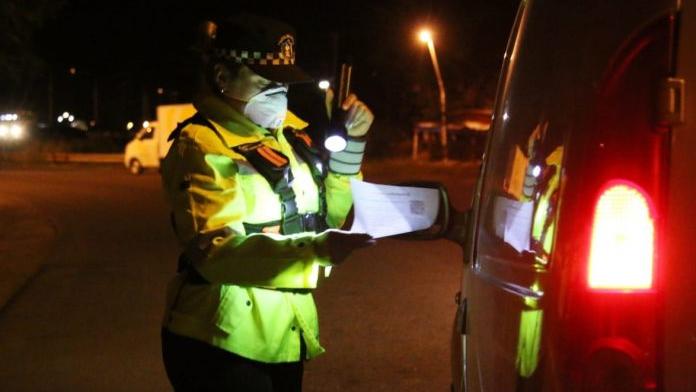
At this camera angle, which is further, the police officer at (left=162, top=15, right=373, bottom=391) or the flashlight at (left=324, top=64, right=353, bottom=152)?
the flashlight at (left=324, top=64, right=353, bottom=152)

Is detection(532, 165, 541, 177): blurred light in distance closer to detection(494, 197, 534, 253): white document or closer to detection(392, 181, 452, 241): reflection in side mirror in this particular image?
detection(494, 197, 534, 253): white document

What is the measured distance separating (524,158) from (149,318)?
566 cm

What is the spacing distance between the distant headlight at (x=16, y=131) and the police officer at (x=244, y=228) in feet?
139

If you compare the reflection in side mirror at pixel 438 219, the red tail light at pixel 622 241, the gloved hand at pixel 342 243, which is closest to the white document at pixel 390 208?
the reflection in side mirror at pixel 438 219

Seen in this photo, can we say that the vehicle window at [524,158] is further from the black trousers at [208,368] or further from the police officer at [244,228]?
the black trousers at [208,368]

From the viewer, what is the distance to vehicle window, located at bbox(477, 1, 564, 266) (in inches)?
80.0

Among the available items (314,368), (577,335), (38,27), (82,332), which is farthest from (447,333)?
(38,27)

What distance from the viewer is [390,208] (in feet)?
9.01

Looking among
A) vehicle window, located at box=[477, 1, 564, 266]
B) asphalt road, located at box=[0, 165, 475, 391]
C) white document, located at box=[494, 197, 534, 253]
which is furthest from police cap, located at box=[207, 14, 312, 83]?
asphalt road, located at box=[0, 165, 475, 391]

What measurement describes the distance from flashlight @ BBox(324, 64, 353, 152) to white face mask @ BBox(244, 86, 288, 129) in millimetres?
190

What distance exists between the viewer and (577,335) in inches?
75.0

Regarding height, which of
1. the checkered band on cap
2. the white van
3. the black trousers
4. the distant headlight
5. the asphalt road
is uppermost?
the distant headlight

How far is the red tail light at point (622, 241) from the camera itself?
185 cm

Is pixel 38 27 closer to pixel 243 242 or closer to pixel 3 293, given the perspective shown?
pixel 3 293
